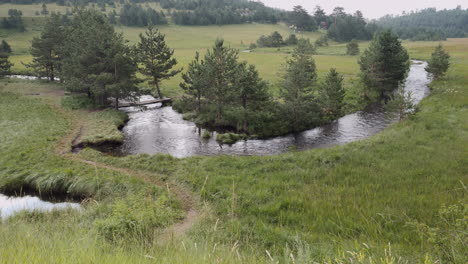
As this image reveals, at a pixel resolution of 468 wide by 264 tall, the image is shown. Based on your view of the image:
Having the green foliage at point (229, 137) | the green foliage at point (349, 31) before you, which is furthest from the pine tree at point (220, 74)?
the green foliage at point (349, 31)

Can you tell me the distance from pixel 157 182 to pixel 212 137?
13148 mm

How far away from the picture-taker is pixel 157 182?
18109 mm

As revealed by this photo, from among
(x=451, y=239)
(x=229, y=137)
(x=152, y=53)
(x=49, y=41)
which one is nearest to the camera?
(x=451, y=239)

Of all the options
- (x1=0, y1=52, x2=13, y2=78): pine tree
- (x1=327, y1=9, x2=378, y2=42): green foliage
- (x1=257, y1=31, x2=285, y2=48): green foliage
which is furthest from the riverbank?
(x1=327, y1=9, x2=378, y2=42): green foliage

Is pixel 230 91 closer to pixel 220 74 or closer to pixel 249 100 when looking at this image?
pixel 220 74

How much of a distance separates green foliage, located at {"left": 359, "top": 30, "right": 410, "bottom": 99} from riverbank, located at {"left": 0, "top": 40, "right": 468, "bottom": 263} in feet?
49.4

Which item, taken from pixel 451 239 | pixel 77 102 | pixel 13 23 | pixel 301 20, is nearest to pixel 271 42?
pixel 301 20

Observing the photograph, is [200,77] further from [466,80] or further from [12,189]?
[466,80]

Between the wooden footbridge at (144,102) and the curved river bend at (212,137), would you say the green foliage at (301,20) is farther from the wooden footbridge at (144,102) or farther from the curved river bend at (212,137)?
the wooden footbridge at (144,102)

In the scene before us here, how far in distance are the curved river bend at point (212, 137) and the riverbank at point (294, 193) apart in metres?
4.36

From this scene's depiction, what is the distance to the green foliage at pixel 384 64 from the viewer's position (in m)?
42.2

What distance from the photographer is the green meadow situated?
→ 14.9ft

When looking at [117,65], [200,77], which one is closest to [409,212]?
[200,77]

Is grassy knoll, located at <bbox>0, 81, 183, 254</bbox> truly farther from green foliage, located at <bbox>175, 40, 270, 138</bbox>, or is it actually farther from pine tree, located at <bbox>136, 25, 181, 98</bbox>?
green foliage, located at <bbox>175, 40, 270, 138</bbox>
